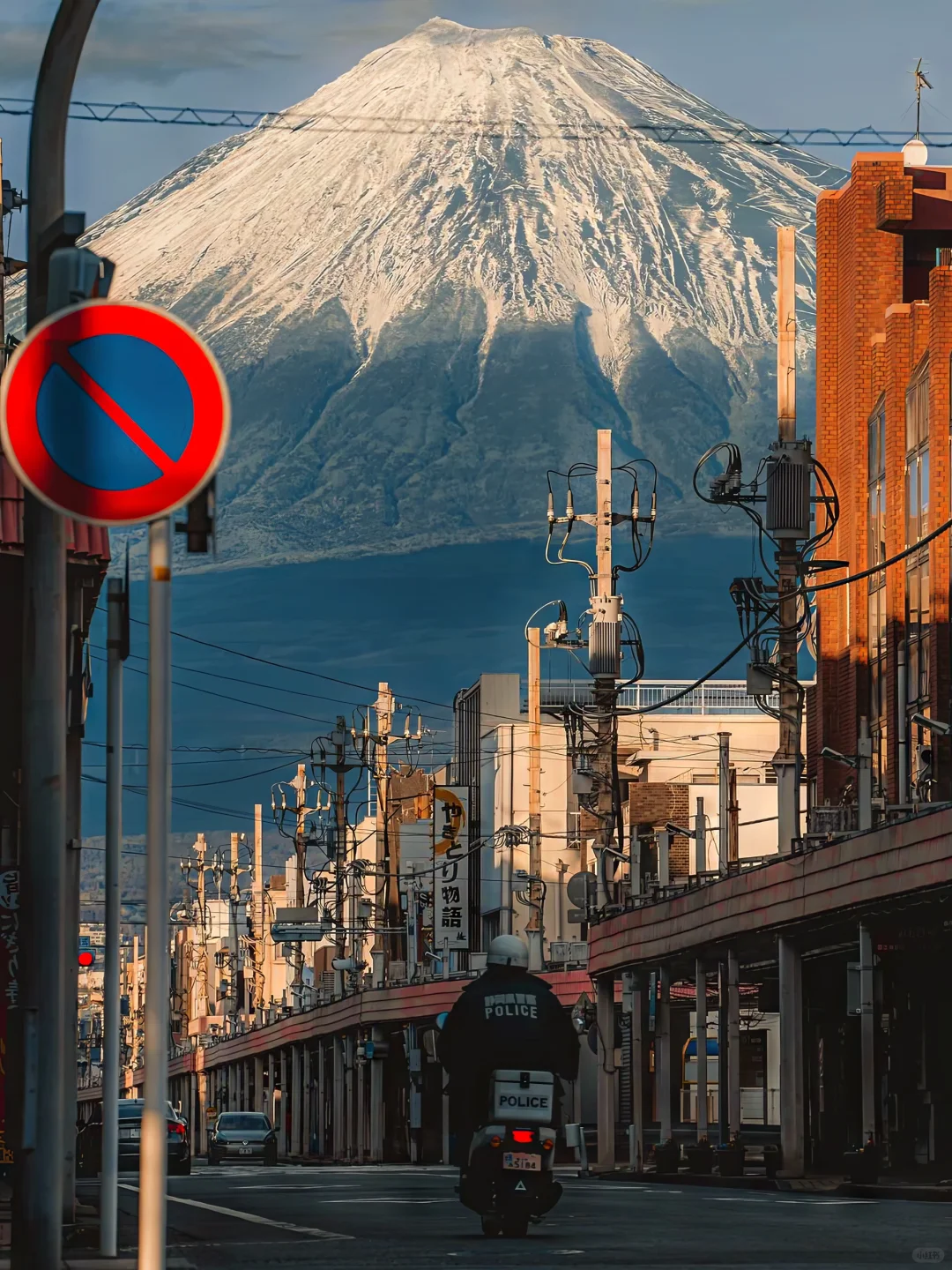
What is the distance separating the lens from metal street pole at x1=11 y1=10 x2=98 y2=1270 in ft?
30.6

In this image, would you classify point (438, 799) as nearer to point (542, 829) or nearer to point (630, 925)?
point (542, 829)

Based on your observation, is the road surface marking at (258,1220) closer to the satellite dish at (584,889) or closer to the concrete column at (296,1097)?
the satellite dish at (584,889)

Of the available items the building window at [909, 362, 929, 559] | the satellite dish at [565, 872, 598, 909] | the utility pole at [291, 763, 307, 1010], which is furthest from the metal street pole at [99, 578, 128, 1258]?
the utility pole at [291, 763, 307, 1010]

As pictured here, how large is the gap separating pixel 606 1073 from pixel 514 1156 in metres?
32.7

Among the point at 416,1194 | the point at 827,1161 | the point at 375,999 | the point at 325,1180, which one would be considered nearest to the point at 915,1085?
the point at 827,1161

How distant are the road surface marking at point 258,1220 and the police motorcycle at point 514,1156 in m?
1.25

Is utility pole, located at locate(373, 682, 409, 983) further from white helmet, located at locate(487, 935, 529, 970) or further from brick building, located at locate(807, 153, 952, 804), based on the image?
white helmet, located at locate(487, 935, 529, 970)

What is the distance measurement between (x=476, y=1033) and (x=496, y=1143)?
26.3 inches

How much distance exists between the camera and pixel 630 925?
44.7 metres

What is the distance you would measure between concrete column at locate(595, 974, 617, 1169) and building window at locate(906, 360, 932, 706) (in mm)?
8474

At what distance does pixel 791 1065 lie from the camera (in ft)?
114

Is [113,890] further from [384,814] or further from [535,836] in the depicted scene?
[384,814]

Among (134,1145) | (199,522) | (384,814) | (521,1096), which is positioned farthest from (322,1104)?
(199,522)

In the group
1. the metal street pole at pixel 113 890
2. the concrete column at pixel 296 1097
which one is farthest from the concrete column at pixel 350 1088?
the metal street pole at pixel 113 890
